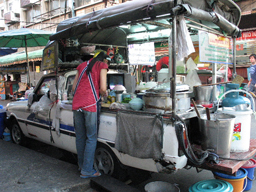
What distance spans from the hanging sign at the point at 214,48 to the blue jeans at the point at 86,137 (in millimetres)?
2181

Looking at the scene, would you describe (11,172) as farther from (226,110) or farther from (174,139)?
(226,110)

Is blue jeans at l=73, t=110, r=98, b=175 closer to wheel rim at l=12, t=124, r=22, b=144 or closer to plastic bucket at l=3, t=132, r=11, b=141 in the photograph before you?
wheel rim at l=12, t=124, r=22, b=144

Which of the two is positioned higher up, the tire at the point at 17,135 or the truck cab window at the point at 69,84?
the truck cab window at the point at 69,84

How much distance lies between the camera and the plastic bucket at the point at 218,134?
2627 millimetres

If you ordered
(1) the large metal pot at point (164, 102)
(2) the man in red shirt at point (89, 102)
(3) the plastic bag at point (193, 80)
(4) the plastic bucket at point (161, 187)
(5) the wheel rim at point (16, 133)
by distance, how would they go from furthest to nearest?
(5) the wheel rim at point (16, 133) → (3) the plastic bag at point (193, 80) → (2) the man in red shirt at point (89, 102) → (1) the large metal pot at point (164, 102) → (4) the plastic bucket at point (161, 187)

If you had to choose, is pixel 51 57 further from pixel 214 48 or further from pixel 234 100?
pixel 234 100

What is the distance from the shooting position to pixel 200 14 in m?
2.97

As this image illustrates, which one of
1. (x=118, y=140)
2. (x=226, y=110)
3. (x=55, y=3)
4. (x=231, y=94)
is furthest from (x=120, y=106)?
(x=55, y=3)

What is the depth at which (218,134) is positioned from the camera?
8.72 ft

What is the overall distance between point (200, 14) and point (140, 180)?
265 centimetres

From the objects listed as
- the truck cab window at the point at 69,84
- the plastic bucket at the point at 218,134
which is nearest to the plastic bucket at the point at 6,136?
the truck cab window at the point at 69,84

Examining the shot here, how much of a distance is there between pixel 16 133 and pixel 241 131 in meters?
5.27

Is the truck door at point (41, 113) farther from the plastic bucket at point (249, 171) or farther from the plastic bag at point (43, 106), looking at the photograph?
the plastic bucket at point (249, 171)

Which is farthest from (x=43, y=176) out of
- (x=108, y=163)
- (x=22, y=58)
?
(x=22, y=58)
